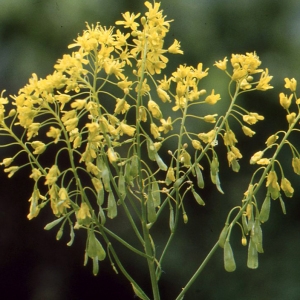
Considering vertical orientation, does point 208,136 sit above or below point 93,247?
above

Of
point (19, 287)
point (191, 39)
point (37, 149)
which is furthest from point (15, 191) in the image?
point (37, 149)

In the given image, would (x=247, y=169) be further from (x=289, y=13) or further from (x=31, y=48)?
(x=31, y=48)

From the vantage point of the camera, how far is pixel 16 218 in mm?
1860

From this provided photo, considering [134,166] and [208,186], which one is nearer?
[134,166]

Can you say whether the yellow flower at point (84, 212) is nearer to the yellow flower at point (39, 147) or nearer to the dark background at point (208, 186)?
the yellow flower at point (39, 147)

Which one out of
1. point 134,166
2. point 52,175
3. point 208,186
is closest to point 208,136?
point 134,166

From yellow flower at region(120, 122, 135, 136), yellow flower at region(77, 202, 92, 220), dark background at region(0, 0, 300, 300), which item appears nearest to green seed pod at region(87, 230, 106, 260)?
yellow flower at region(77, 202, 92, 220)

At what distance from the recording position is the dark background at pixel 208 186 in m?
1.75

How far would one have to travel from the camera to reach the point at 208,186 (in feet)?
5.84

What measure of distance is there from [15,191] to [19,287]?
0.26 metres

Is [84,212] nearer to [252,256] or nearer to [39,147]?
[39,147]

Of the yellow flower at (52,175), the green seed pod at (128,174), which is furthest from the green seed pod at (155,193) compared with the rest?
the yellow flower at (52,175)

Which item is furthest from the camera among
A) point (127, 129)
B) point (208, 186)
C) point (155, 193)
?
point (208, 186)

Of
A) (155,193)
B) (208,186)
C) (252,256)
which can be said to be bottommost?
(252,256)
